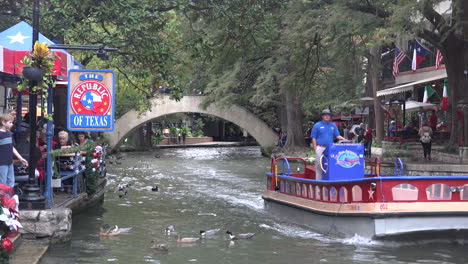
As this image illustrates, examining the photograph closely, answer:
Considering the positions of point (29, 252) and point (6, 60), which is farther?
point (6, 60)

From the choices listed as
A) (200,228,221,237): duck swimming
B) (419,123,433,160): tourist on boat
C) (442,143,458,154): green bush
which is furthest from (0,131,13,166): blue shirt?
(442,143,458,154): green bush

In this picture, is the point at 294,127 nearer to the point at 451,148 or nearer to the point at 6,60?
the point at 451,148

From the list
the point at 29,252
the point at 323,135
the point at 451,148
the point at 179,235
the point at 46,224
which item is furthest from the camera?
the point at 451,148

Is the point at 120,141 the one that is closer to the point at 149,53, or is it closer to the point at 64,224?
the point at 149,53

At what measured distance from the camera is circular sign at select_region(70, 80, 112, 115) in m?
13.3

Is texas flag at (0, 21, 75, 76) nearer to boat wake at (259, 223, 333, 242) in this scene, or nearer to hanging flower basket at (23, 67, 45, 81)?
hanging flower basket at (23, 67, 45, 81)

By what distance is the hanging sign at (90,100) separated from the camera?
1328 cm

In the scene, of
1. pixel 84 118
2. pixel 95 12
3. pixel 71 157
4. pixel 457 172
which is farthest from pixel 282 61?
pixel 84 118

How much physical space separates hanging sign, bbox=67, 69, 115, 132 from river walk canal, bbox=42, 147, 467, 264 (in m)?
2.26

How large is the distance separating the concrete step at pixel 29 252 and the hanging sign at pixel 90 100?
2514mm

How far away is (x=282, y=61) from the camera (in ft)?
112

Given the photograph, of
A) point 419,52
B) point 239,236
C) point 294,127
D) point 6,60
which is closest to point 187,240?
point 239,236

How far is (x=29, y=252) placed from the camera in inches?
428

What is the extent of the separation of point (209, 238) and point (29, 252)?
4288 mm
